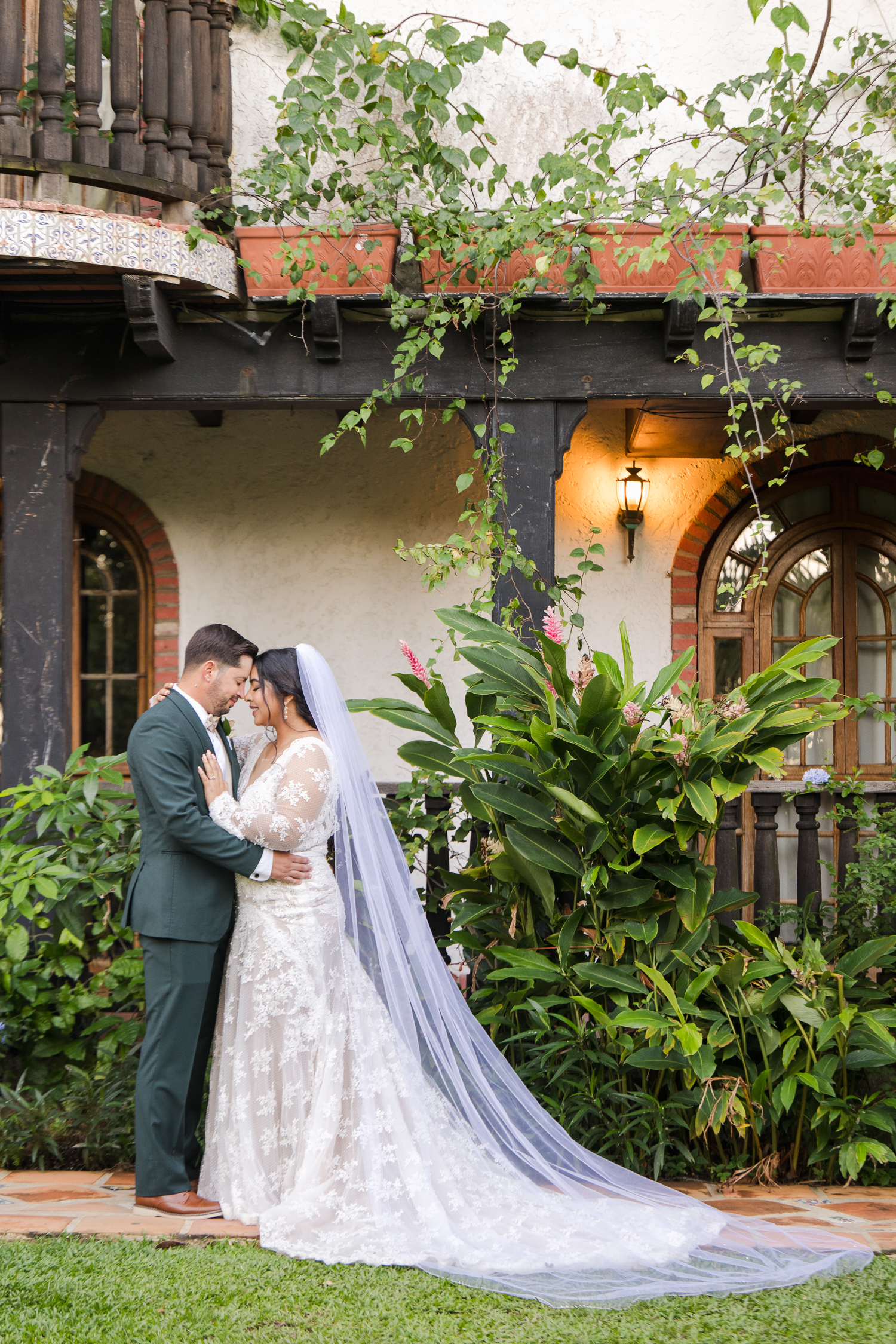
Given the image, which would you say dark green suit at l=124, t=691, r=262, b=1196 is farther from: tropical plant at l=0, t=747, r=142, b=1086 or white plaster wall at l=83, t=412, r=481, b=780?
white plaster wall at l=83, t=412, r=481, b=780

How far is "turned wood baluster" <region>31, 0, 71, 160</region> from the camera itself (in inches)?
150

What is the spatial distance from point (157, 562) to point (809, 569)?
3.63 meters

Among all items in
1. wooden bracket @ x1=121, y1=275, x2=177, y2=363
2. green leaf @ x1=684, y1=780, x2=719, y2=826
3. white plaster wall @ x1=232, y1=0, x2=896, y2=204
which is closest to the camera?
green leaf @ x1=684, y1=780, x2=719, y2=826

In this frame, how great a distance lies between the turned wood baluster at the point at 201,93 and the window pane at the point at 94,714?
2820 mm

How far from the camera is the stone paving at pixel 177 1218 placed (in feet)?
9.09

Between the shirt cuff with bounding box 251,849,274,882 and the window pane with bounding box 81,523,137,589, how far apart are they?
10.6 feet

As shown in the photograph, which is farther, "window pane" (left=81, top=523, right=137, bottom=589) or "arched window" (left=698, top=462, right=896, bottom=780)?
"window pane" (left=81, top=523, right=137, bottom=589)

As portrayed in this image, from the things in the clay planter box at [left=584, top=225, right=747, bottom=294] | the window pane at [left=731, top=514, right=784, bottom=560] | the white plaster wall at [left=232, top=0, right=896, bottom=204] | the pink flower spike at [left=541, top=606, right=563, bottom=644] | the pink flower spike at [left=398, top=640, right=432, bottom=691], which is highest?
the white plaster wall at [left=232, top=0, right=896, bottom=204]

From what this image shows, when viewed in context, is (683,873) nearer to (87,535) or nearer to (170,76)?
(170,76)

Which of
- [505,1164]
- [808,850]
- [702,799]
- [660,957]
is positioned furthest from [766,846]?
[505,1164]

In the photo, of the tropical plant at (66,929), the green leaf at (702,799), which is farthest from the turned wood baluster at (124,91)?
the green leaf at (702,799)

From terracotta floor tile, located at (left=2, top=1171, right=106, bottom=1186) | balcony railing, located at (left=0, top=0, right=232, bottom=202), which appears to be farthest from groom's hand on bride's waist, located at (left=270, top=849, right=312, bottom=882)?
balcony railing, located at (left=0, top=0, right=232, bottom=202)

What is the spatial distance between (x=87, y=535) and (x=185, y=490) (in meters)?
0.65

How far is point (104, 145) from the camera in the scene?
3887 mm
